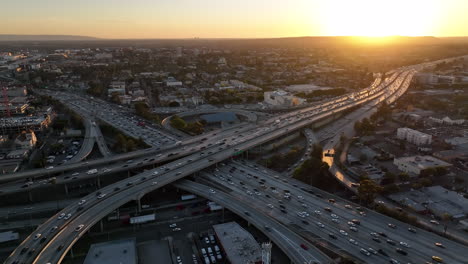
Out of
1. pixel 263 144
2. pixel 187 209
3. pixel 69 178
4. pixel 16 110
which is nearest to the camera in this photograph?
pixel 187 209

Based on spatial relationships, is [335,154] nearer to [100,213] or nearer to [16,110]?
[100,213]

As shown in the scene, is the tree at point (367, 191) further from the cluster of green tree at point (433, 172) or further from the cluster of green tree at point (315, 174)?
the cluster of green tree at point (433, 172)

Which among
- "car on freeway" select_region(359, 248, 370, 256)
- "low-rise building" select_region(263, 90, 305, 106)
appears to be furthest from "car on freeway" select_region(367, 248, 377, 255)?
"low-rise building" select_region(263, 90, 305, 106)

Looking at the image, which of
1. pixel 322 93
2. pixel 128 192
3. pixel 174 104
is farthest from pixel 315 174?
pixel 322 93

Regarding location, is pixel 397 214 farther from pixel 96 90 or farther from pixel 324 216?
pixel 96 90

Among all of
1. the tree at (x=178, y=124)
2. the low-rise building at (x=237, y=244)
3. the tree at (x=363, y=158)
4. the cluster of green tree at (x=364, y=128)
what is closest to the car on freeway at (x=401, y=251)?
the low-rise building at (x=237, y=244)

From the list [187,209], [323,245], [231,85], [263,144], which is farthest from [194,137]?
[231,85]
